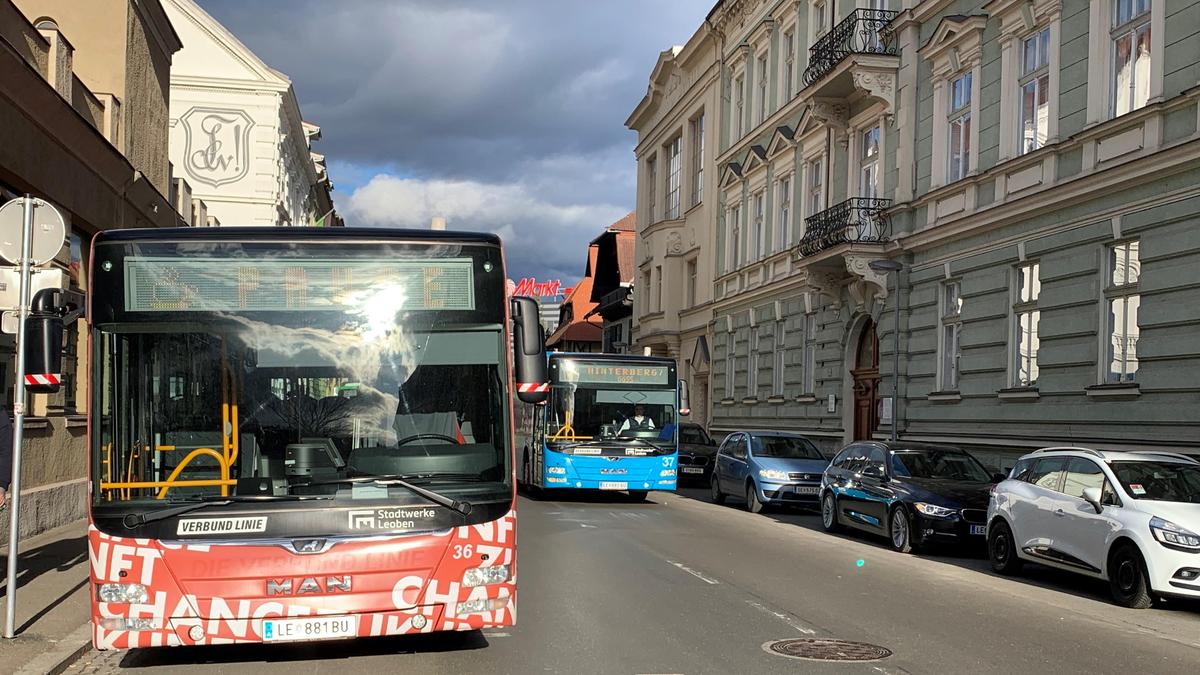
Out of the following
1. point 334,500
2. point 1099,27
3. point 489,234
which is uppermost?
point 1099,27

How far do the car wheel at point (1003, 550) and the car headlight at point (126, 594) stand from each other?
997cm

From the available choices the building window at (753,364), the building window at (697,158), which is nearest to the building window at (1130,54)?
the building window at (753,364)

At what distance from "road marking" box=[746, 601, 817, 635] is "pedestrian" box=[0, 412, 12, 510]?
6076mm

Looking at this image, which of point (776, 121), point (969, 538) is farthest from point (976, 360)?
point (776, 121)

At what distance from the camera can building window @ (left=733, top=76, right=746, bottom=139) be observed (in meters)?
41.0

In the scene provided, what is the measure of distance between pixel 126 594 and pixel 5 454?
293 centimetres

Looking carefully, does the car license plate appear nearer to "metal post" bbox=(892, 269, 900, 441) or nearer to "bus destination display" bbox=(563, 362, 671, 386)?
"bus destination display" bbox=(563, 362, 671, 386)

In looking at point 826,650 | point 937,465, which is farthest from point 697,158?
point 826,650

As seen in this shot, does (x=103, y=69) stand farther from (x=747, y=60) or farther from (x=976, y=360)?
(x=747, y=60)

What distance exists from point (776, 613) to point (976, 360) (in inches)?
545

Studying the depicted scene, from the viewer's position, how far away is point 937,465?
17484mm

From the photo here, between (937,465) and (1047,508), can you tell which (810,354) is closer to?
(937,465)

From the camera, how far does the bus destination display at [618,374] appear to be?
24.0 metres

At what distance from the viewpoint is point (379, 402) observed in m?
7.78
